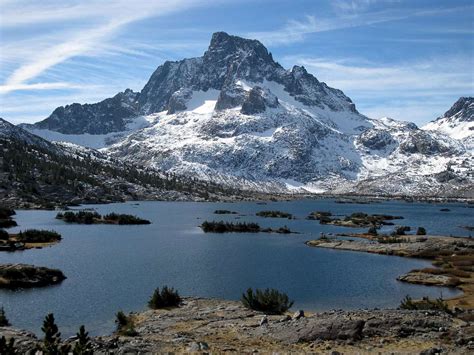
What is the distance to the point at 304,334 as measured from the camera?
2997 centimetres

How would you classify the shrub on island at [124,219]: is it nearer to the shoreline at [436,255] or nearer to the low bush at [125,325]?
the shoreline at [436,255]

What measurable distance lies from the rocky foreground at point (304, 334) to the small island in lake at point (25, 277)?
59.2 feet

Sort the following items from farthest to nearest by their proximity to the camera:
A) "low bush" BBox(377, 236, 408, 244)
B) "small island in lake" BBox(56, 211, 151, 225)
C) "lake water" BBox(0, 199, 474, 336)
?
"small island in lake" BBox(56, 211, 151, 225) < "low bush" BBox(377, 236, 408, 244) < "lake water" BBox(0, 199, 474, 336)

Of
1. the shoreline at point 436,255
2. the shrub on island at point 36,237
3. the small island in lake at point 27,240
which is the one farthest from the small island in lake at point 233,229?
the shrub on island at point 36,237

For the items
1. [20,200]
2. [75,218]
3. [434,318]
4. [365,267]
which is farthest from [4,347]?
[20,200]

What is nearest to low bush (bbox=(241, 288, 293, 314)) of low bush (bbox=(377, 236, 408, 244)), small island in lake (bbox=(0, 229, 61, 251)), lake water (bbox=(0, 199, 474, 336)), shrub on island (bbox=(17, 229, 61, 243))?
lake water (bbox=(0, 199, 474, 336))

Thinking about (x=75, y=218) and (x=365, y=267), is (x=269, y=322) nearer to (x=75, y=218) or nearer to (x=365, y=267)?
(x=365, y=267)

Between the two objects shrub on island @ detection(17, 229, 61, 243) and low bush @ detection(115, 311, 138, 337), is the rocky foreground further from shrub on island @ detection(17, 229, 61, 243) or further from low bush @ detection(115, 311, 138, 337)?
shrub on island @ detection(17, 229, 61, 243)

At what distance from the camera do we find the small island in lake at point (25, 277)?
49.3 meters

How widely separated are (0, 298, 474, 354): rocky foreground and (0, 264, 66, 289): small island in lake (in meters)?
18.1

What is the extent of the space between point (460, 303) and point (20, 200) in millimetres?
156725

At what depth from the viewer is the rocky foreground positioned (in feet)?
90.6

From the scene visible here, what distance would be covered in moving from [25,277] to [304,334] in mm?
31801

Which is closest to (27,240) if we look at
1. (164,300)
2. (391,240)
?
(164,300)
